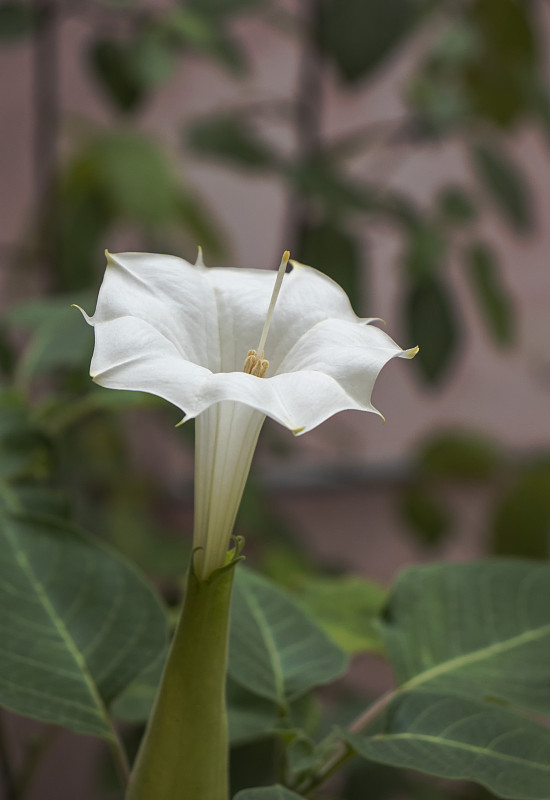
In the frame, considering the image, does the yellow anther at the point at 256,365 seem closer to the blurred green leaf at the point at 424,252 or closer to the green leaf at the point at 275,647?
the green leaf at the point at 275,647

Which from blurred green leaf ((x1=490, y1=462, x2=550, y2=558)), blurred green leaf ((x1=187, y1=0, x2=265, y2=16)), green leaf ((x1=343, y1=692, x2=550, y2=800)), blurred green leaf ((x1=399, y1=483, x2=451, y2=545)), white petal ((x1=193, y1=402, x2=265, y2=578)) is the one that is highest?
blurred green leaf ((x1=187, y1=0, x2=265, y2=16))

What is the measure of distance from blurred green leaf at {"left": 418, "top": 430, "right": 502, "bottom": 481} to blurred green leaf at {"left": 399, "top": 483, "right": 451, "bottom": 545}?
54 mm

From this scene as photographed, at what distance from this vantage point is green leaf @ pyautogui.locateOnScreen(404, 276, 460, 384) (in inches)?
42.6

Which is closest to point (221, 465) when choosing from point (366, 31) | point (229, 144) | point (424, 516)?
point (366, 31)

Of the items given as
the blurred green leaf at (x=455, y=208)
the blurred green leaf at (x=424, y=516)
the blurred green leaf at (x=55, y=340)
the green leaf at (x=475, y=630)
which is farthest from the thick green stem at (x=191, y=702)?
the blurred green leaf at (x=424, y=516)

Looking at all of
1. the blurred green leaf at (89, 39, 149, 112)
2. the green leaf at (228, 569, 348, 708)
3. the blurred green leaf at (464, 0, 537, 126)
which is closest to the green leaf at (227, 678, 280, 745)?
the green leaf at (228, 569, 348, 708)

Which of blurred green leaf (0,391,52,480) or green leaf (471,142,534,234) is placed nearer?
blurred green leaf (0,391,52,480)

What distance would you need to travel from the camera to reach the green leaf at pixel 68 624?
319 mm

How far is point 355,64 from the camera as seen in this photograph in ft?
3.01

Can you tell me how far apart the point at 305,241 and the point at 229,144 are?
17 centimetres

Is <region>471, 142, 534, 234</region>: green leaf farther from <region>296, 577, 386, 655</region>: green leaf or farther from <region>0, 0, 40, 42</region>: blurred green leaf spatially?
<region>296, 577, 386, 655</region>: green leaf

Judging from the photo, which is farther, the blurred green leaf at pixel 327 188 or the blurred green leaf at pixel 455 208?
the blurred green leaf at pixel 455 208

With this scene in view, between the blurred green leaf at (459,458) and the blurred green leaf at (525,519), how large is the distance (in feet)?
0.76

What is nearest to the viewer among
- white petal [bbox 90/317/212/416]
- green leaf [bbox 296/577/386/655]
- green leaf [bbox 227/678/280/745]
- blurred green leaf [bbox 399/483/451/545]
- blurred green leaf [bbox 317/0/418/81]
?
white petal [bbox 90/317/212/416]
